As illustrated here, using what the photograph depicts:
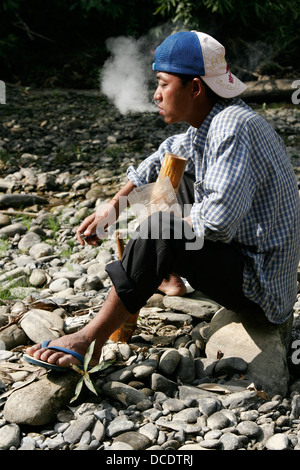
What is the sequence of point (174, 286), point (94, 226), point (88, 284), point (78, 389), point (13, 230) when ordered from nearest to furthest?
point (78, 389)
point (94, 226)
point (174, 286)
point (88, 284)
point (13, 230)

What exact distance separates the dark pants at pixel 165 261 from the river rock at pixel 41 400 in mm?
384

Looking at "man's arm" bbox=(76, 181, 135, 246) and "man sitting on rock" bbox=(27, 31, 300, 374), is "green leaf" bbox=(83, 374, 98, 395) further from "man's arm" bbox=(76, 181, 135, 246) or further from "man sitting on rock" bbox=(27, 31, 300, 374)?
"man's arm" bbox=(76, 181, 135, 246)

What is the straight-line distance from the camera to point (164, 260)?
7.32 feet

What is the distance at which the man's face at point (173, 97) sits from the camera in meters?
2.41

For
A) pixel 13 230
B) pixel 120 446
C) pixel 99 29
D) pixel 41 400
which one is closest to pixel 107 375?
pixel 41 400

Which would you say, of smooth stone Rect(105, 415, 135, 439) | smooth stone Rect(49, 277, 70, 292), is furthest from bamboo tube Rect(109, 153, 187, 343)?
smooth stone Rect(49, 277, 70, 292)

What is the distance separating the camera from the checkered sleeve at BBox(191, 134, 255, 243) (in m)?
2.15

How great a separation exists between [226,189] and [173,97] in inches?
20.9

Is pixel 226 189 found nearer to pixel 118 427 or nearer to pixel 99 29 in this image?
pixel 118 427

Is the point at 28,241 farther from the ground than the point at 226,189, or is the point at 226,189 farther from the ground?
the point at 226,189

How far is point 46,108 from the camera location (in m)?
8.16

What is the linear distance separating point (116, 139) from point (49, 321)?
4311mm

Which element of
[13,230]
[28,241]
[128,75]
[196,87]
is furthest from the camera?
[128,75]
